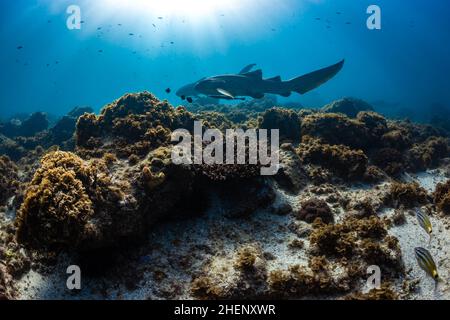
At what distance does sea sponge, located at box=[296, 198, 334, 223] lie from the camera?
293 inches

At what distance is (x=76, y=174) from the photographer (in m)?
5.78

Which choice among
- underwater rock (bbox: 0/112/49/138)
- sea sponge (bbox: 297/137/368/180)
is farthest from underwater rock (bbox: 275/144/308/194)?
underwater rock (bbox: 0/112/49/138)

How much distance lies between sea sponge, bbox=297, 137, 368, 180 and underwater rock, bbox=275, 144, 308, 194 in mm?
487

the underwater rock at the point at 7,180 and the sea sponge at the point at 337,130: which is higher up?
the sea sponge at the point at 337,130

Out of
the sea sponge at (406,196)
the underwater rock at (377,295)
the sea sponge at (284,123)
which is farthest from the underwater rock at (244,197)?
the sea sponge at (284,123)

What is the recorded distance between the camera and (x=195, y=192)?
761 cm

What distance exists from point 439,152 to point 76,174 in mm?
12596

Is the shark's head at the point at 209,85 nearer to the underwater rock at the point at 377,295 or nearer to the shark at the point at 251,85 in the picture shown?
the shark at the point at 251,85

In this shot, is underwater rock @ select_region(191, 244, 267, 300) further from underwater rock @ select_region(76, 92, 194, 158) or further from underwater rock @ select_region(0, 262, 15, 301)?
underwater rock @ select_region(76, 92, 194, 158)

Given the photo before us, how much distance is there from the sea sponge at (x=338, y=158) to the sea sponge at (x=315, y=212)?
6.53 ft

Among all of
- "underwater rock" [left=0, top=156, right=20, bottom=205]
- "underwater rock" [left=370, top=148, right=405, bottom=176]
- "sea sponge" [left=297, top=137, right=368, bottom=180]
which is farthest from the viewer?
"underwater rock" [left=370, top=148, right=405, bottom=176]

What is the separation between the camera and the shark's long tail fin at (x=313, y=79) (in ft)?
32.6

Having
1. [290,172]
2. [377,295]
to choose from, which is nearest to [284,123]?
[290,172]
